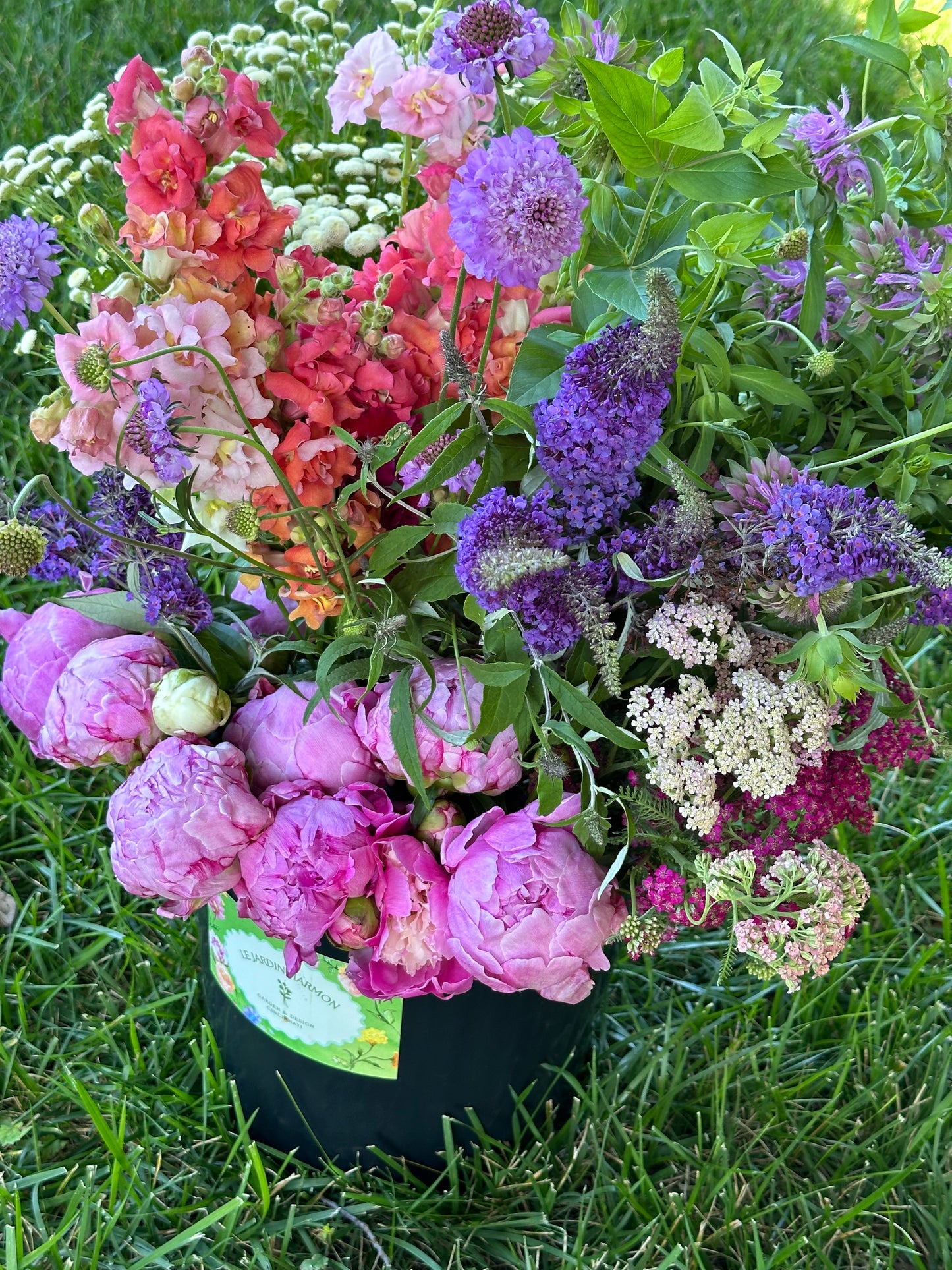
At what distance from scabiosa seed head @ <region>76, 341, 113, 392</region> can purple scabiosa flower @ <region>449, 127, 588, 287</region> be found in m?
0.19

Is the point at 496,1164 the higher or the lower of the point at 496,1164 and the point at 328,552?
the lower

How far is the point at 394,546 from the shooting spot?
0.70 metres

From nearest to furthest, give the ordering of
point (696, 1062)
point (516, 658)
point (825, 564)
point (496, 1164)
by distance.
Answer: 1. point (825, 564)
2. point (516, 658)
3. point (496, 1164)
4. point (696, 1062)

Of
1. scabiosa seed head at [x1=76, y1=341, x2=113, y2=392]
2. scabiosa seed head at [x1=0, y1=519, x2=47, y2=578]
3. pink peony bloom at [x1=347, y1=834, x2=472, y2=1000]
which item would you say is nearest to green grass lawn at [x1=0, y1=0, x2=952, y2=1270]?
pink peony bloom at [x1=347, y1=834, x2=472, y2=1000]

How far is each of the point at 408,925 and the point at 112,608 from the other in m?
0.29

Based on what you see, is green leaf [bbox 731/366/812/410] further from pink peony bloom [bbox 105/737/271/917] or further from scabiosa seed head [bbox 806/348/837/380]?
pink peony bloom [bbox 105/737/271/917]

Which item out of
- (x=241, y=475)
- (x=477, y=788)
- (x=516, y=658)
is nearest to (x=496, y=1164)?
(x=477, y=788)

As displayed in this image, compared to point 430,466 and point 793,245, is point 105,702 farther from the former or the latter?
point 793,245

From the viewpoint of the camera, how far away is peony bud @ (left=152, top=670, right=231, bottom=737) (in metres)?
0.75

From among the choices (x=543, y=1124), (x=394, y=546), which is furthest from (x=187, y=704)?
(x=543, y=1124)

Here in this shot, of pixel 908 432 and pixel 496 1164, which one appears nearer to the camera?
pixel 908 432

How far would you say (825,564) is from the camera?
23.0 inches

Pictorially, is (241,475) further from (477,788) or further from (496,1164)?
(496,1164)

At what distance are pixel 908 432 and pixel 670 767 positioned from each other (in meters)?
0.24
